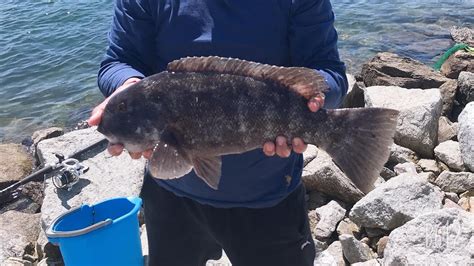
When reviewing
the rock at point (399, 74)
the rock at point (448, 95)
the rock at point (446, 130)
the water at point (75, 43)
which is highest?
the rock at point (446, 130)

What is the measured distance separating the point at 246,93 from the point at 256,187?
0.67 metres

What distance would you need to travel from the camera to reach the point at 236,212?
131 inches

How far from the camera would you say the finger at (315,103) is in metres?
2.81

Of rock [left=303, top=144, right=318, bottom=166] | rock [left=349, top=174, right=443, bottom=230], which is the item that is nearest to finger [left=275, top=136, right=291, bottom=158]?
rock [left=349, top=174, right=443, bottom=230]

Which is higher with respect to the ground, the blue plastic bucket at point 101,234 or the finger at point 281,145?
the finger at point 281,145

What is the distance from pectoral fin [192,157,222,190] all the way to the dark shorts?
1.63 feet

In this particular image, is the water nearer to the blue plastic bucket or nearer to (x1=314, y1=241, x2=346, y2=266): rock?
the blue plastic bucket

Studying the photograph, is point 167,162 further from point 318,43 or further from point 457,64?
point 457,64

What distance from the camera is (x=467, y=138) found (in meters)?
6.55

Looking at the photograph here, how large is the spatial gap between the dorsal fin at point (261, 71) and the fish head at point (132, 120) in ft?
0.68

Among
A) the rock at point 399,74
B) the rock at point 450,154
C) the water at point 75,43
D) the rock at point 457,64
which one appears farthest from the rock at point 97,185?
the rock at point 457,64

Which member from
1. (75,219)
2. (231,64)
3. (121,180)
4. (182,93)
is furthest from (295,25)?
(121,180)

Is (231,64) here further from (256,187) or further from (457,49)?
(457,49)

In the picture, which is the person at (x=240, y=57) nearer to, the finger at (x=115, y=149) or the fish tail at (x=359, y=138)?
the finger at (x=115, y=149)
